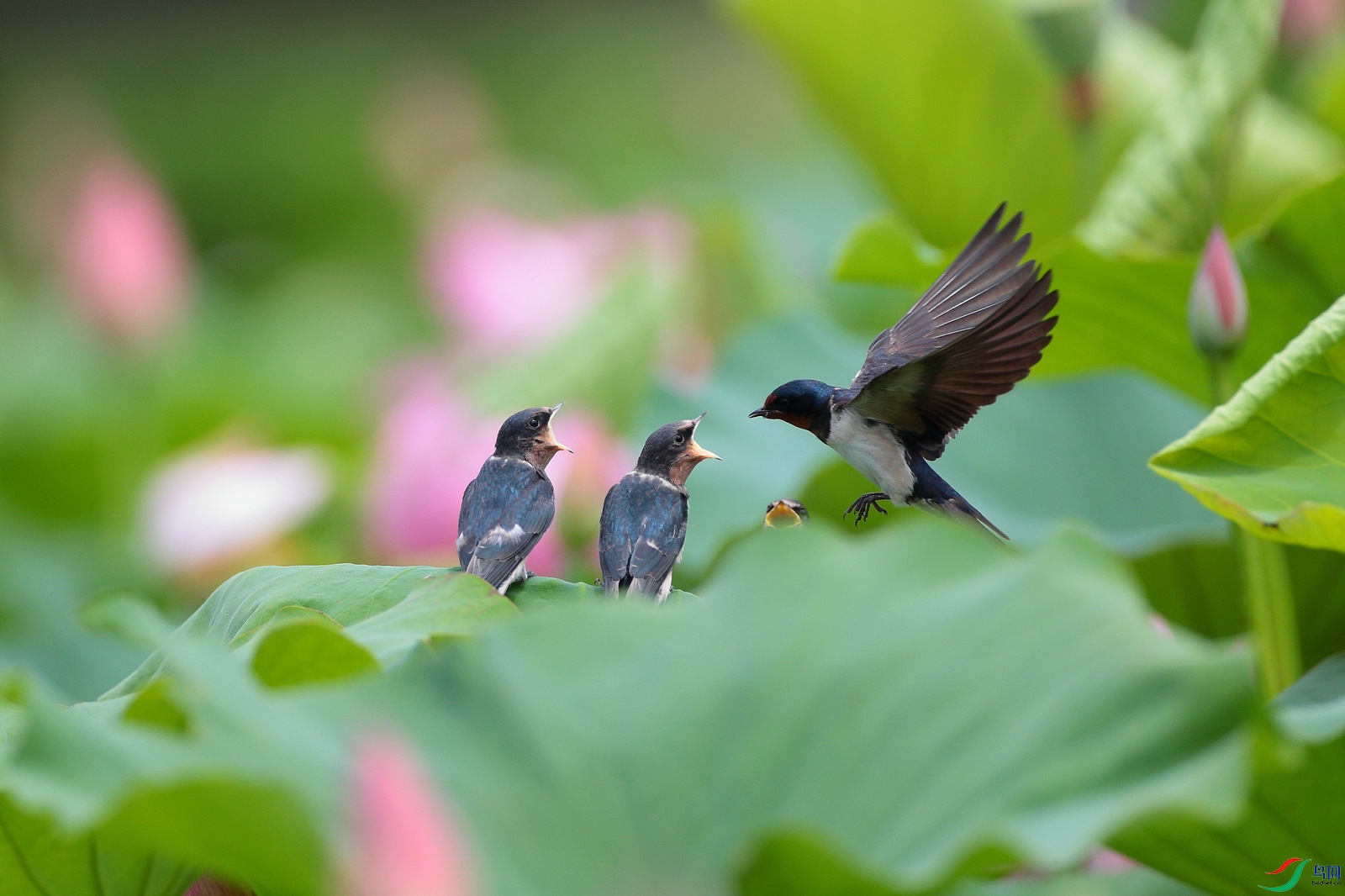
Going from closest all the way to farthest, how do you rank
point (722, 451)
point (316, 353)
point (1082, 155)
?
point (722, 451) < point (1082, 155) < point (316, 353)

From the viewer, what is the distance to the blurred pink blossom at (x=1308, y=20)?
145cm

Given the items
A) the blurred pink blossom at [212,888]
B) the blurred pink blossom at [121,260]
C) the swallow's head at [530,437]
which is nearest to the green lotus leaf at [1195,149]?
the swallow's head at [530,437]

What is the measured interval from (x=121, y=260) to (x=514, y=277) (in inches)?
15.1

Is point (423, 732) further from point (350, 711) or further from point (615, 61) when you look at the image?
point (615, 61)

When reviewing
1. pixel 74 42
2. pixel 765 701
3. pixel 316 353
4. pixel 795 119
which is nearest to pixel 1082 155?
pixel 765 701

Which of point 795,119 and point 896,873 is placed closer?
point 896,873

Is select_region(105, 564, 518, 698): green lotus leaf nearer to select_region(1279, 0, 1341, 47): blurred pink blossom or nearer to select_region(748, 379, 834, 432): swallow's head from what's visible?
select_region(748, 379, 834, 432): swallow's head

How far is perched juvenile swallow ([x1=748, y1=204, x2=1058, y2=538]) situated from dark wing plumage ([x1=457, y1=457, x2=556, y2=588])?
73mm

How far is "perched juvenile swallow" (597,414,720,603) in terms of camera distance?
0.43 metres

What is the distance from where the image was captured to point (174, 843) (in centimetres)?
36

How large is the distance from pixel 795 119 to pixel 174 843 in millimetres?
3764

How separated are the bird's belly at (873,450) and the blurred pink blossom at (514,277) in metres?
0.98

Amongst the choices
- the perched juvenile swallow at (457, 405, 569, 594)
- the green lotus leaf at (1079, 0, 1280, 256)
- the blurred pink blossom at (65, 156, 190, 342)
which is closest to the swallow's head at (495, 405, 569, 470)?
the perched juvenile swallow at (457, 405, 569, 594)

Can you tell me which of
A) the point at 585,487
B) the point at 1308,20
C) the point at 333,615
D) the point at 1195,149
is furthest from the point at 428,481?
the point at 1308,20
